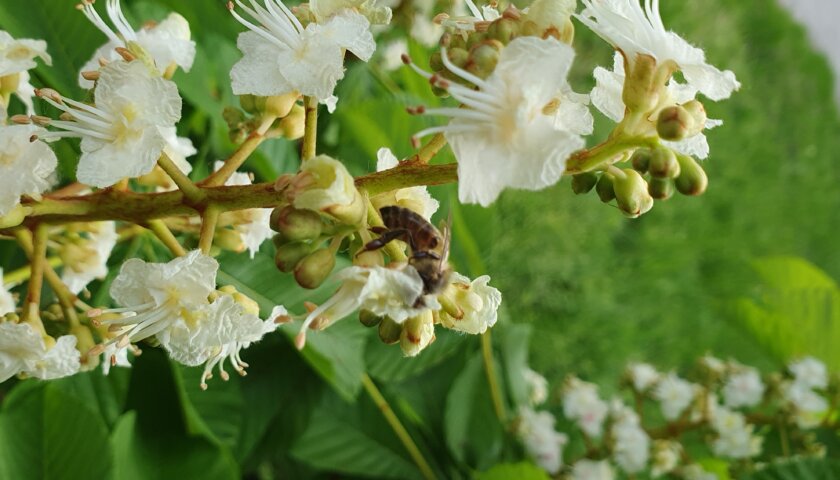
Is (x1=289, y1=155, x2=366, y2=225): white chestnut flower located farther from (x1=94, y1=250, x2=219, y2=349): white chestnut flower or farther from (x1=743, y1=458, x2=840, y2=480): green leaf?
(x1=743, y1=458, x2=840, y2=480): green leaf

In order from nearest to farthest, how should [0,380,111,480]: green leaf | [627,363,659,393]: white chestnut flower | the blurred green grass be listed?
1. [0,380,111,480]: green leaf
2. [627,363,659,393]: white chestnut flower
3. the blurred green grass

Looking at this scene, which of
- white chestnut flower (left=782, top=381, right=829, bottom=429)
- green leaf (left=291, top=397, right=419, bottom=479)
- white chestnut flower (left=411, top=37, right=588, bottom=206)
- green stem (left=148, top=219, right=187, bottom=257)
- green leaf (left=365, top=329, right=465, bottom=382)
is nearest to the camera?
white chestnut flower (left=411, top=37, right=588, bottom=206)

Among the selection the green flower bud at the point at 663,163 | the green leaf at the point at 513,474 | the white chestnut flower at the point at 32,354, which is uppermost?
the green flower bud at the point at 663,163

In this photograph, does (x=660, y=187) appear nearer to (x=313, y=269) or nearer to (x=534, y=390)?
(x=313, y=269)

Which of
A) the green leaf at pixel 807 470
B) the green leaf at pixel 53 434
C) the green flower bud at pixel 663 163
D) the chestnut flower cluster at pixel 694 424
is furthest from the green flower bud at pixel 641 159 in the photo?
the chestnut flower cluster at pixel 694 424

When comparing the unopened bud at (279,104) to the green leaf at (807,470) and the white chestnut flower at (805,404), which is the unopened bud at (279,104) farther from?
the white chestnut flower at (805,404)

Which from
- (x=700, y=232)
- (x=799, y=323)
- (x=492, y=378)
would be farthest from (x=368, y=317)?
(x=700, y=232)

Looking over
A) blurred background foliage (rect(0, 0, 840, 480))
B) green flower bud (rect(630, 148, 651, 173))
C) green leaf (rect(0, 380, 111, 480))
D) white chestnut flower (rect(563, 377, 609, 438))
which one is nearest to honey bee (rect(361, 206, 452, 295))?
green flower bud (rect(630, 148, 651, 173))
